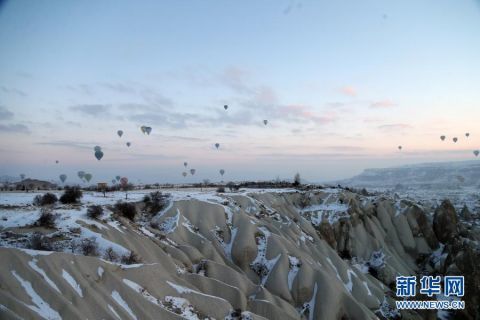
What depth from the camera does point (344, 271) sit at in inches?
1403

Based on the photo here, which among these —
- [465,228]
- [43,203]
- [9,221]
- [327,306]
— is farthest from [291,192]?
[9,221]

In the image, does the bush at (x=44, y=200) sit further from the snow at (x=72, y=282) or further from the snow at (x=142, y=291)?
the snow at (x=142, y=291)

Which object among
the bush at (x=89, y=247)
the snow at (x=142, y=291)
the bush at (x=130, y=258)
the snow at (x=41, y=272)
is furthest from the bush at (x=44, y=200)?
the snow at (x=142, y=291)

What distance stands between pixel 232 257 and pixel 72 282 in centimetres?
1583

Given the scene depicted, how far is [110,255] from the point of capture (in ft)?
67.4

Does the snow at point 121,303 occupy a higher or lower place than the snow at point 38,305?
lower

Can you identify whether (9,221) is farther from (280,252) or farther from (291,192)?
(291,192)

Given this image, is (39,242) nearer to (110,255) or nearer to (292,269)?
(110,255)

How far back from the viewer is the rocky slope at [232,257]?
1620cm

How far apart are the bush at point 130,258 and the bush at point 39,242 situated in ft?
13.3

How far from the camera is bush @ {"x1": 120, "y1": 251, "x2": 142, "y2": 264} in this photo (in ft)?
67.2

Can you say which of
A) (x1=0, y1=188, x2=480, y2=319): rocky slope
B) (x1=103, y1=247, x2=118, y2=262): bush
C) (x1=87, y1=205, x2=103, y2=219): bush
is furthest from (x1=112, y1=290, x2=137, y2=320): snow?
(x1=87, y1=205, x2=103, y2=219): bush

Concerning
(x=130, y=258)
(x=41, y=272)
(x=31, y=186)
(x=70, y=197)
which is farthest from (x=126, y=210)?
(x=31, y=186)

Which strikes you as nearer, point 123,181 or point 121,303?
point 121,303
